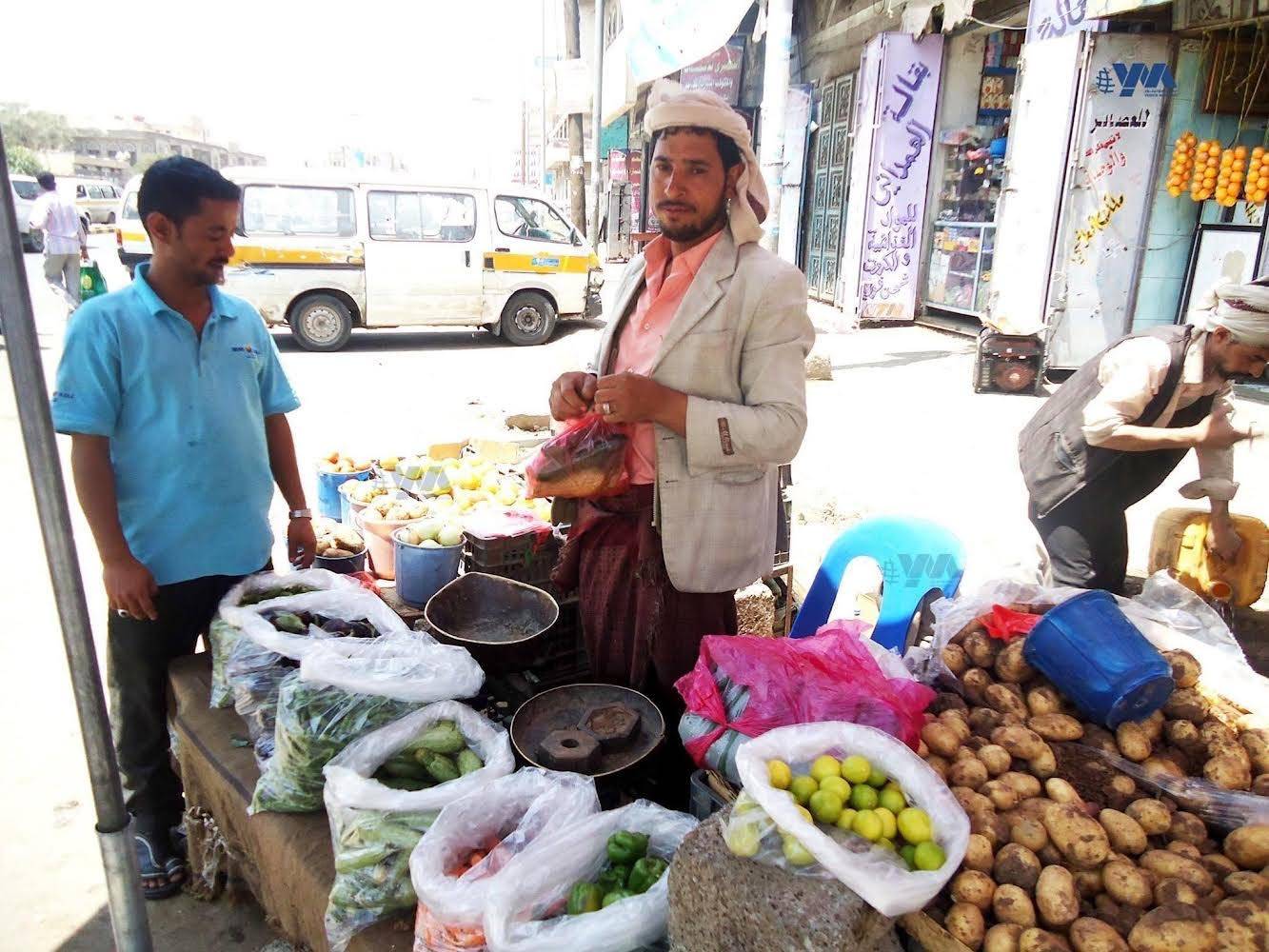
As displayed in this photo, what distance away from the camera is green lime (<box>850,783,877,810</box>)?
1.42 meters

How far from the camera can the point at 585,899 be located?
150 cm

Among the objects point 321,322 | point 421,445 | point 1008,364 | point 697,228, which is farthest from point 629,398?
point 321,322

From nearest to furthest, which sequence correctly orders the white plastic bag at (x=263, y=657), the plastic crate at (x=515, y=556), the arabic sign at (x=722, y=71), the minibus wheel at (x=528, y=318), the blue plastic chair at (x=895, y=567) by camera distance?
the white plastic bag at (x=263, y=657), the blue plastic chair at (x=895, y=567), the plastic crate at (x=515, y=556), the minibus wheel at (x=528, y=318), the arabic sign at (x=722, y=71)

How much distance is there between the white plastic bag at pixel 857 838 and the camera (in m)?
1.26

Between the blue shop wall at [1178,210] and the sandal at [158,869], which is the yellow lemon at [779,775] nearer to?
the sandal at [158,869]

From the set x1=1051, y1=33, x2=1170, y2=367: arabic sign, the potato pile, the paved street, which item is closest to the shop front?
the paved street

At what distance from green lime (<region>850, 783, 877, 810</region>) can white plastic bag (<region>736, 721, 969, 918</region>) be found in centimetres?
8

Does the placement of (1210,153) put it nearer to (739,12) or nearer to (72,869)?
(739,12)

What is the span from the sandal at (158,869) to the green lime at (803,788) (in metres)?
2.04

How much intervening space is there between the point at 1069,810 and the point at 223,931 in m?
2.20

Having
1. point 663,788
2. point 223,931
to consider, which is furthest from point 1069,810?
point 223,931

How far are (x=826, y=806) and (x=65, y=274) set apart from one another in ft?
44.8

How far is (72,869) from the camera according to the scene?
263 centimetres

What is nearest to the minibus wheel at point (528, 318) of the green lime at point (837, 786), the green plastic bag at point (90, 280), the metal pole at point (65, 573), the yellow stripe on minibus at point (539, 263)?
the yellow stripe on minibus at point (539, 263)
